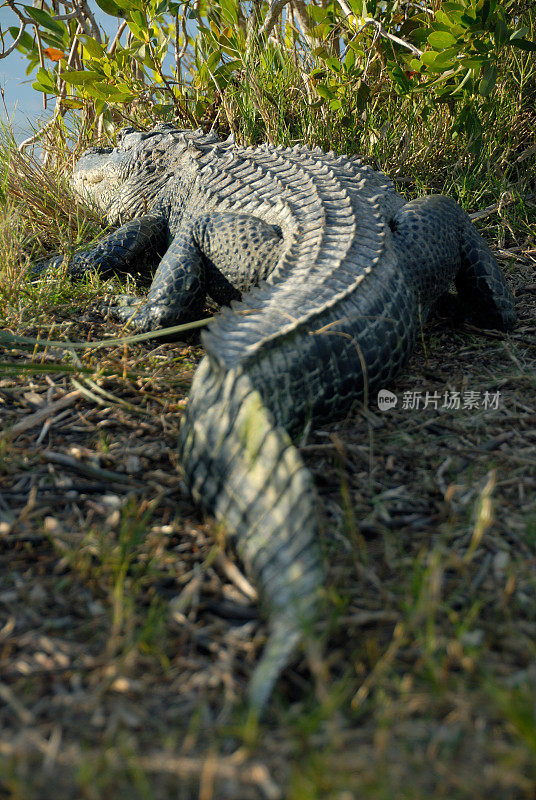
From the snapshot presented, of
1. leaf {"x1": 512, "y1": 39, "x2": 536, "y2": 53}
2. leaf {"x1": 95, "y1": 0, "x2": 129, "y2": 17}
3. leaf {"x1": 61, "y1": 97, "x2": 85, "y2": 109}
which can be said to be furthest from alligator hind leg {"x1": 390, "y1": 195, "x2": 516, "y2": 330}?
leaf {"x1": 61, "y1": 97, "x2": 85, "y2": 109}

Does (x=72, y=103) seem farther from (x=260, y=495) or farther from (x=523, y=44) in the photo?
(x=260, y=495)

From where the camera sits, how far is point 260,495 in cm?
137

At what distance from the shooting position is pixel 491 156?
160 inches

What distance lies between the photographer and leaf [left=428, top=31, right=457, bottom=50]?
10.4 ft

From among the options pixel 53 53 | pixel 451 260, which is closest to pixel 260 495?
pixel 451 260

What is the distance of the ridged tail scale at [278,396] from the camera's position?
1.23 meters

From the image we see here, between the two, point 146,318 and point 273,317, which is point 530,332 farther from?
point 146,318

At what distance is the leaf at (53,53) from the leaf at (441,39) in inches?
115

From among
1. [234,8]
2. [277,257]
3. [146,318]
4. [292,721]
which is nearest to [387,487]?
[292,721]

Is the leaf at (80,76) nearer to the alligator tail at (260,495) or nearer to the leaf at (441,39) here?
the leaf at (441,39)

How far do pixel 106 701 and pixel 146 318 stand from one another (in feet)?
6.12

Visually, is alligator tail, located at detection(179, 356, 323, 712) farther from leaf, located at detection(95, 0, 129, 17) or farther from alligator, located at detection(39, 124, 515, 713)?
leaf, located at detection(95, 0, 129, 17)

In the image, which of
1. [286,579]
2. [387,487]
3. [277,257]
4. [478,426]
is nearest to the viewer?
[286,579]

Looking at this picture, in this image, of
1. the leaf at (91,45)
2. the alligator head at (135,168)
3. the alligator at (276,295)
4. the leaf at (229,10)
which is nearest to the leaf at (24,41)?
the leaf at (91,45)
